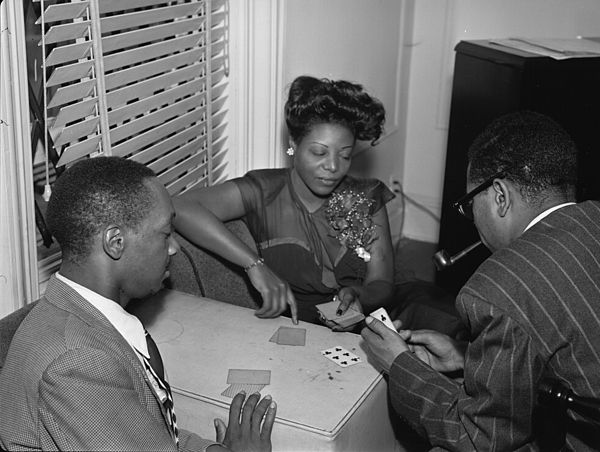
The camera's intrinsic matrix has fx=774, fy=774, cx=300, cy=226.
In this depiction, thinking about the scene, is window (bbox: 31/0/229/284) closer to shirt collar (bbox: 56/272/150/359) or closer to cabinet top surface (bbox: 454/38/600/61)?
shirt collar (bbox: 56/272/150/359)

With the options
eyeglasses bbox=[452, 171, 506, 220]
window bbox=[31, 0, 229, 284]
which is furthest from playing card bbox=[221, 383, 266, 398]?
window bbox=[31, 0, 229, 284]

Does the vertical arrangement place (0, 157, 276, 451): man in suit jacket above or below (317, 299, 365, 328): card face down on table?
above

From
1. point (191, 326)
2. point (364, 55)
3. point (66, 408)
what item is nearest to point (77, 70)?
point (191, 326)

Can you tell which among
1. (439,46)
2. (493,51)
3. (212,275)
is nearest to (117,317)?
(212,275)

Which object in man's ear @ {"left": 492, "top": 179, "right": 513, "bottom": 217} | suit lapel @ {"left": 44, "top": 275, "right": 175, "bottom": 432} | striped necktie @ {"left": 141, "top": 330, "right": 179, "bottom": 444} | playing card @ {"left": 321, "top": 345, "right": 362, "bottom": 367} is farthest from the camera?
playing card @ {"left": 321, "top": 345, "right": 362, "bottom": 367}

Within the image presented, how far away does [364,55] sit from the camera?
4031mm

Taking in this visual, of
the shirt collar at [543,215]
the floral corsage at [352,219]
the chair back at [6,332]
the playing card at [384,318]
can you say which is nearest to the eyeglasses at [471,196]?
the shirt collar at [543,215]

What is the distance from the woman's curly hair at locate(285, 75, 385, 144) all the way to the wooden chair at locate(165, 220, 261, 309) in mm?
414

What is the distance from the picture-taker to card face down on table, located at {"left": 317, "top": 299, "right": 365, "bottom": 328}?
6.98ft

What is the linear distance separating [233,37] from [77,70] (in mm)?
1018

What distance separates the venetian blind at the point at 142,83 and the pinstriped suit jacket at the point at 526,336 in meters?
1.31

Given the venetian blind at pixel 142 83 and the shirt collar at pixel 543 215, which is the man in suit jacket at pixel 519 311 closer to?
the shirt collar at pixel 543 215

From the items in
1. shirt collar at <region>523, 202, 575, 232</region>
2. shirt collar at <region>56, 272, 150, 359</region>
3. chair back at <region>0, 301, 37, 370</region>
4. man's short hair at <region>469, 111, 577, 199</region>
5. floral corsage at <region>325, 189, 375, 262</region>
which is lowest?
floral corsage at <region>325, 189, 375, 262</region>

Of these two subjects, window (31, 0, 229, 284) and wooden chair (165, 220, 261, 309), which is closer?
window (31, 0, 229, 284)
